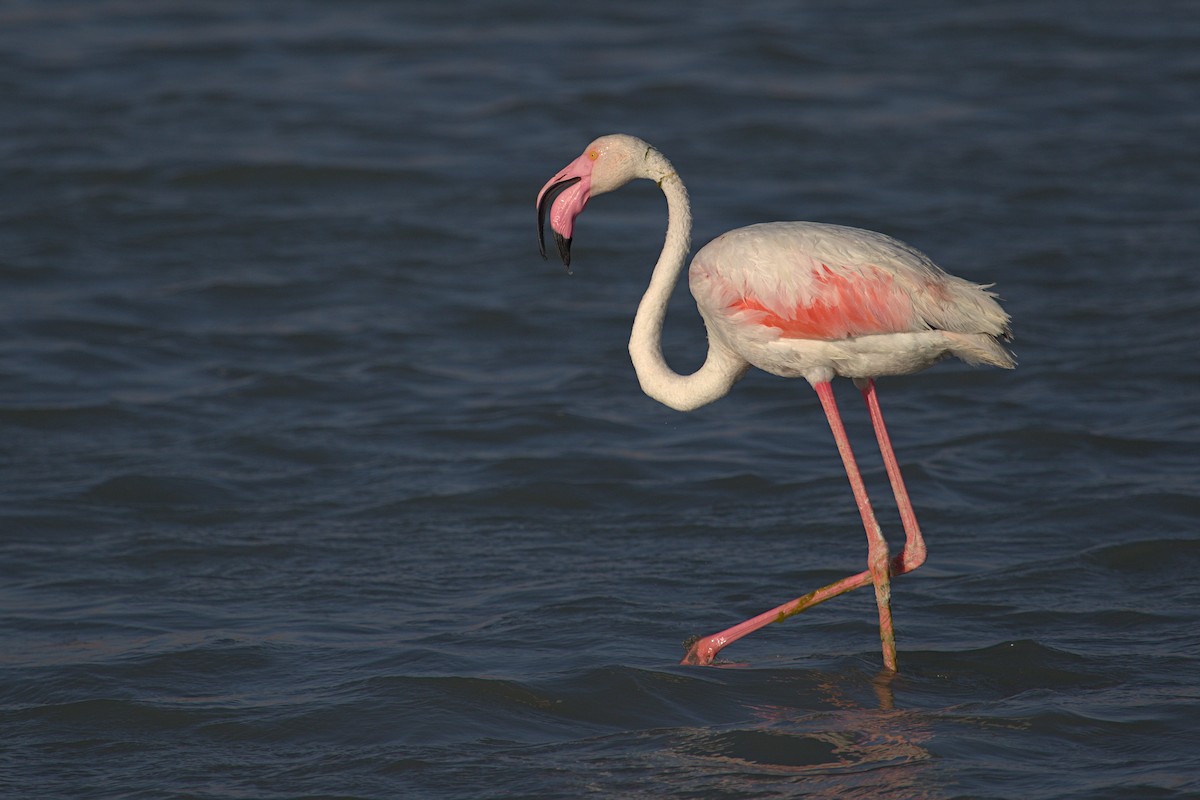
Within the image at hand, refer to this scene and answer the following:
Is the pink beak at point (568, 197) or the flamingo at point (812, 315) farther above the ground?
the pink beak at point (568, 197)

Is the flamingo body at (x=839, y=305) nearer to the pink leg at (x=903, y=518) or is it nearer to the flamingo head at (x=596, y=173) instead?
the pink leg at (x=903, y=518)

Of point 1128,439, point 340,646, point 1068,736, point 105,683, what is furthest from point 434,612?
point 1128,439

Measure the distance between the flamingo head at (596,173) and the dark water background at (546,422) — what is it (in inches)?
67.7

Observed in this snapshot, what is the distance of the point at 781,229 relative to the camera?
21.5 ft

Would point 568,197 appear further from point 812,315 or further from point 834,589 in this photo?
point 834,589

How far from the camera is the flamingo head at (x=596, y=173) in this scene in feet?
22.4

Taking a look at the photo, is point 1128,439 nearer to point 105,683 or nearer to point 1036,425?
point 1036,425

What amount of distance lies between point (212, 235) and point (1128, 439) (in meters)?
7.47

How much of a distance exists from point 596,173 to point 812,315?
116cm

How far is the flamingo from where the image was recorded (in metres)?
6.29

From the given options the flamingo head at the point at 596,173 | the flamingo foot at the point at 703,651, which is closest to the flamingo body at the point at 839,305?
the flamingo head at the point at 596,173

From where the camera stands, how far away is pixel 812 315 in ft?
20.9

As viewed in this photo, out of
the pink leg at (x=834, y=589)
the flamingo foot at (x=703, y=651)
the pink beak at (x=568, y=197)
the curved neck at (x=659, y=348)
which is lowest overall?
the flamingo foot at (x=703, y=651)

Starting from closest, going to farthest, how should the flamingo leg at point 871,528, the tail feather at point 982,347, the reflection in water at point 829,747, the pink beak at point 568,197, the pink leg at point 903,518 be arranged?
1. the reflection in water at point 829,747
2. the tail feather at point 982,347
3. the flamingo leg at point 871,528
4. the pink leg at point 903,518
5. the pink beak at point 568,197
